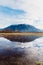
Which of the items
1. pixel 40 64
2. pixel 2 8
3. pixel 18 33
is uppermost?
pixel 2 8

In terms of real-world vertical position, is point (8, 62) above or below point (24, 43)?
below

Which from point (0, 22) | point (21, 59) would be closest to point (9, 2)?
point (0, 22)

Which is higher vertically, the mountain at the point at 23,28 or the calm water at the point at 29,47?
the mountain at the point at 23,28

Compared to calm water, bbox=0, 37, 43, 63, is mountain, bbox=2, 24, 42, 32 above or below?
above

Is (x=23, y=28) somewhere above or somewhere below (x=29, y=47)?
above

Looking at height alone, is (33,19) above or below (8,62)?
above

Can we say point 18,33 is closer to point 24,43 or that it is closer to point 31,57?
point 24,43

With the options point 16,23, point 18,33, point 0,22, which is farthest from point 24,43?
point 0,22

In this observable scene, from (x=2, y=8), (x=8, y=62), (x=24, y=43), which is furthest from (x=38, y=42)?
(x=2, y=8)

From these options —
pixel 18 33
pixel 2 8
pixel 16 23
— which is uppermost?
pixel 2 8

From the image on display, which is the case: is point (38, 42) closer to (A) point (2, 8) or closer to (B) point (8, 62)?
(B) point (8, 62)
